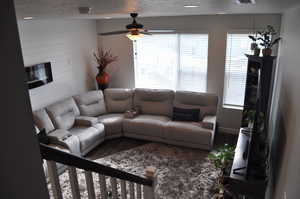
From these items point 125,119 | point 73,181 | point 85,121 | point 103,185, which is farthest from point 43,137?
point 73,181

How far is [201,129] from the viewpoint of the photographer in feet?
15.2

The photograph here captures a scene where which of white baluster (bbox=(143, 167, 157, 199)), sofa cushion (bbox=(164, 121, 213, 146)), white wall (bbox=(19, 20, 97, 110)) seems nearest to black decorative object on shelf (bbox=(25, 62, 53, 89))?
white wall (bbox=(19, 20, 97, 110))

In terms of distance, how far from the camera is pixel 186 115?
16.7ft

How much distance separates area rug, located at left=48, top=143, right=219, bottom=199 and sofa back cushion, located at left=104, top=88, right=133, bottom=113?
3.97ft

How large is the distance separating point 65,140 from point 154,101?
2211 millimetres

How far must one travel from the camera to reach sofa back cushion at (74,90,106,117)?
210 inches

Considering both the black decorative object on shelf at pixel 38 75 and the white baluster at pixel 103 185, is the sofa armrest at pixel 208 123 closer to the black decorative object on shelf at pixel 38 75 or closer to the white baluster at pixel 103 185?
the black decorative object on shelf at pixel 38 75

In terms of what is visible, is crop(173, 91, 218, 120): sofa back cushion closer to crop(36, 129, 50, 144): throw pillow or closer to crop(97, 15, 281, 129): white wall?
crop(97, 15, 281, 129): white wall

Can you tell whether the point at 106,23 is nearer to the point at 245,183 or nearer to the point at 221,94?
the point at 221,94

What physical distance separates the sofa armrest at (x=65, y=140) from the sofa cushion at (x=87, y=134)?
0.12 m

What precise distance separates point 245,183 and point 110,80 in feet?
15.4

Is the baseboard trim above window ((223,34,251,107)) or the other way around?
the other way around

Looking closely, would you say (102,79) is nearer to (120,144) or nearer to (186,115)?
(120,144)

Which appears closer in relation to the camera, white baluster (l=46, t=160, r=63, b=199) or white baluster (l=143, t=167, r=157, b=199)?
white baluster (l=46, t=160, r=63, b=199)
